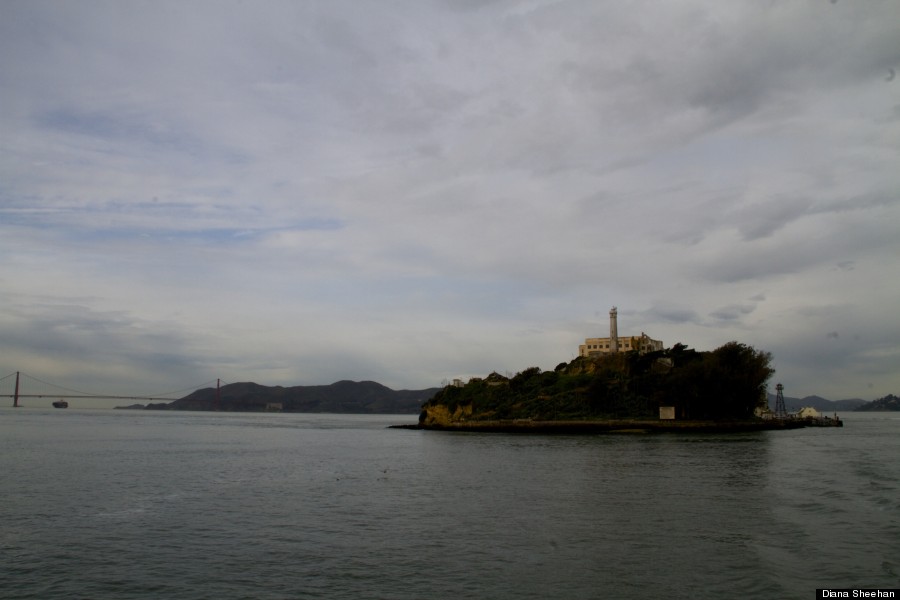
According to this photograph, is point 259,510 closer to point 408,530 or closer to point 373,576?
point 408,530

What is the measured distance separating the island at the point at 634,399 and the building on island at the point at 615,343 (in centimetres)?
2593

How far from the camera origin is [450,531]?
24.8 meters

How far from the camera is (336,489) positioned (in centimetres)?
3700

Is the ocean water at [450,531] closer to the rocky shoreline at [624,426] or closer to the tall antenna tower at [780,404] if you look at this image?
the rocky shoreline at [624,426]

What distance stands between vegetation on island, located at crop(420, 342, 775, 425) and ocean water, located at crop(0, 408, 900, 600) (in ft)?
223

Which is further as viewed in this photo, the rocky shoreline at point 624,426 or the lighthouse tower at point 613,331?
the lighthouse tower at point 613,331

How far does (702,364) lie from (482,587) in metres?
107

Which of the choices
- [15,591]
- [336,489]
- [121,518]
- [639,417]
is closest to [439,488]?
[336,489]

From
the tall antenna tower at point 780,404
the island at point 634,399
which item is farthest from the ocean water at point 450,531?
the tall antenna tower at point 780,404

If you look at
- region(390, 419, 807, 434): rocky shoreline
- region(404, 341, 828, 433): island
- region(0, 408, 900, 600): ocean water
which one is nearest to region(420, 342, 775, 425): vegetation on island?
region(404, 341, 828, 433): island

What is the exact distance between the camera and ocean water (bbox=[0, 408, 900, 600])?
17922 mm

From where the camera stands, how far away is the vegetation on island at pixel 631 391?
114 m

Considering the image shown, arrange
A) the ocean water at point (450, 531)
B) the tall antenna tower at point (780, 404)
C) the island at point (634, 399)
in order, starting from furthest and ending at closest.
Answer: the tall antenna tower at point (780, 404) < the island at point (634, 399) < the ocean water at point (450, 531)

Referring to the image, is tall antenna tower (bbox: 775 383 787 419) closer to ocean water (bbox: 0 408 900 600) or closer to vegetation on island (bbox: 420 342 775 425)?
vegetation on island (bbox: 420 342 775 425)
